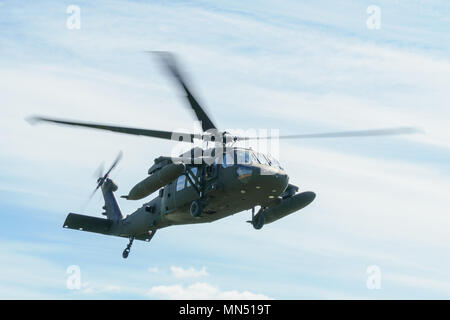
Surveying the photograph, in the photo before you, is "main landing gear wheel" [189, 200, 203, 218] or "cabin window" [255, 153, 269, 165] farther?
"main landing gear wheel" [189, 200, 203, 218]

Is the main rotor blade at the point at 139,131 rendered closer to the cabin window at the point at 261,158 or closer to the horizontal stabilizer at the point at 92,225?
the cabin window at the point at 261,158

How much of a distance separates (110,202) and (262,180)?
1476 cm

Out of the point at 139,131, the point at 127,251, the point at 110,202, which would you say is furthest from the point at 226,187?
the point at 110,202

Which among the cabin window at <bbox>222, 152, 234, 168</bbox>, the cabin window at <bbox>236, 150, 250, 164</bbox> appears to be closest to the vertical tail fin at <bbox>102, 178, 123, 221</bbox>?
the cabin window at <bbox>222, 152, 234, 168</bbox>

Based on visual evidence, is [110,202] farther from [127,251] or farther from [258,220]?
[258,220]

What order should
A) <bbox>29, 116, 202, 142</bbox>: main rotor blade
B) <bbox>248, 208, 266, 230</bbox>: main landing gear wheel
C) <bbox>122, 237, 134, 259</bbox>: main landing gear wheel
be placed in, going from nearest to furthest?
<bbox>29, 116, 202, 142</bbox>: main rotor blade → <bbox>248, 208, 266, 230</bbox>: main landing gear wheel → <bbox>122, 237, 134, 259</bbox>: main landing gear wheel

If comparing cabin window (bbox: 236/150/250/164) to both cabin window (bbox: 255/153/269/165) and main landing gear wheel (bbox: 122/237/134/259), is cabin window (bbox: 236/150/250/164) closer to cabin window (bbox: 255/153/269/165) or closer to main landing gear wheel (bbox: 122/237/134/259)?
cabin window (bbox: 255/153/269/165)

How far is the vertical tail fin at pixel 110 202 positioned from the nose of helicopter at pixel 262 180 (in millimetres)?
12269

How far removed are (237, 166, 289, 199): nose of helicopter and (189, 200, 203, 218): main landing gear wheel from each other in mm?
2489

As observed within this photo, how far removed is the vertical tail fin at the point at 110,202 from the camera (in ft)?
127

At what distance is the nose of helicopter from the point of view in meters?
28.2

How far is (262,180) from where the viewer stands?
92.5 ft

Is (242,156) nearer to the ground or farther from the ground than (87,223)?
farther from the ground

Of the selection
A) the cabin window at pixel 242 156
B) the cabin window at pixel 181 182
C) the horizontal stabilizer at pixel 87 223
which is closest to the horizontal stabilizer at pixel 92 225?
the horizontal stabilizer at pixel 87 223
